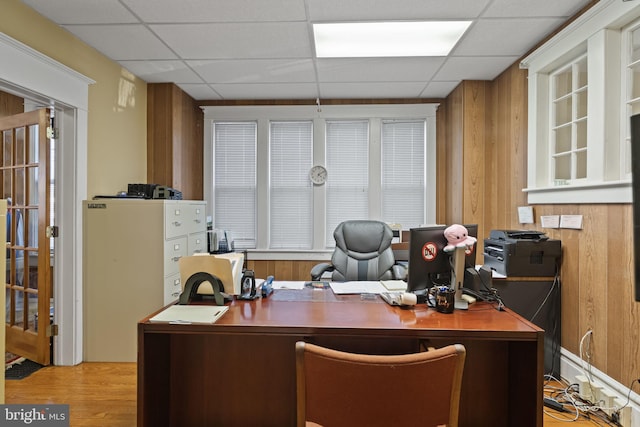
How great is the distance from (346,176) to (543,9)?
257 cm

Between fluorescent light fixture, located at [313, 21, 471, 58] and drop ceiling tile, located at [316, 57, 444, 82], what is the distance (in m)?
0.11

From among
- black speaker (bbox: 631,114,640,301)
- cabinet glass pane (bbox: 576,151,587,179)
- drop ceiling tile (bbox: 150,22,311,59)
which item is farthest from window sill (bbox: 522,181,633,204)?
drop ceiling tile (bbox: 150,22,311,59)

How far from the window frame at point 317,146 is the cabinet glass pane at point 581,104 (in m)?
1.84

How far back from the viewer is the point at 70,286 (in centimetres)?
285

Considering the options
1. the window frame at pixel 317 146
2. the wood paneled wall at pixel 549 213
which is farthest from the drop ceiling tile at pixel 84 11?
the wood paneled wall at pixel 549 213

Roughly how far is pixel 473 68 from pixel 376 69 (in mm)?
934

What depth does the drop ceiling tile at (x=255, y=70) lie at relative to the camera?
328 centimetres

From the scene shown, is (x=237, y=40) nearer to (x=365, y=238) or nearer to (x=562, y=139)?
(x=365, y=238)

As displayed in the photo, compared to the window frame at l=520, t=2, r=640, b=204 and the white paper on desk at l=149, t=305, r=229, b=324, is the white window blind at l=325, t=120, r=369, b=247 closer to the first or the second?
the window frame at l=520, t=2, r=640, b=204

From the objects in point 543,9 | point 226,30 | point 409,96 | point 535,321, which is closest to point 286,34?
point 226,30

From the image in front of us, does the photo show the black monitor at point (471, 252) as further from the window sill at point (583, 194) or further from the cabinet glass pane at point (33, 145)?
the cabinet glass pane at point (33, 145)

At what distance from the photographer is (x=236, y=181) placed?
15.0ft

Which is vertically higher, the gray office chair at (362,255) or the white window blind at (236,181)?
the white window blind at (236,181)

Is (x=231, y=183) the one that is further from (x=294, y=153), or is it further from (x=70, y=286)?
(x=70, y=286)
